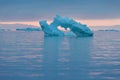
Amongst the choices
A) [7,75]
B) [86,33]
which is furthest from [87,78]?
[86,33]

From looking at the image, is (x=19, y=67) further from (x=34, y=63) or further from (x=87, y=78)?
(x=87, y=78)

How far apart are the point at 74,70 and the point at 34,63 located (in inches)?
99.6

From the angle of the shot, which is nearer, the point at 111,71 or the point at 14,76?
the point at 14,76

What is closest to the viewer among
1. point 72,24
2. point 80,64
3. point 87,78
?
point 87,78

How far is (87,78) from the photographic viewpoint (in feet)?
37.0

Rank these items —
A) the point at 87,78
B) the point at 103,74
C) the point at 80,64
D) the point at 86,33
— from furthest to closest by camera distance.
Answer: the point at 86,33 → the point at 80,64 → the point at 103,74 → the point at 87,78

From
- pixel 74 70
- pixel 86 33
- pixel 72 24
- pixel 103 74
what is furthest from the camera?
pixel 86 33

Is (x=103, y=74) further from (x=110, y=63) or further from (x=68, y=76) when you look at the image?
(x=110, y=63)

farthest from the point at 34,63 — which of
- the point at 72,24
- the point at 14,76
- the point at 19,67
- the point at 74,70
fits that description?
the point at 72,24

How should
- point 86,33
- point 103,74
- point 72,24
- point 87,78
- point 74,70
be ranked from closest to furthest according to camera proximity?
point 87,78, point 103,74, point 74,70, point 72,24, point 86,33

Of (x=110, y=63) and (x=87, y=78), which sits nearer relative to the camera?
(x=87, y=78)

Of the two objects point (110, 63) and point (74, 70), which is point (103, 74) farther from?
point (110, 63)

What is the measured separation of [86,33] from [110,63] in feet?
105

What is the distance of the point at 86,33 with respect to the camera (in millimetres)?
46906
